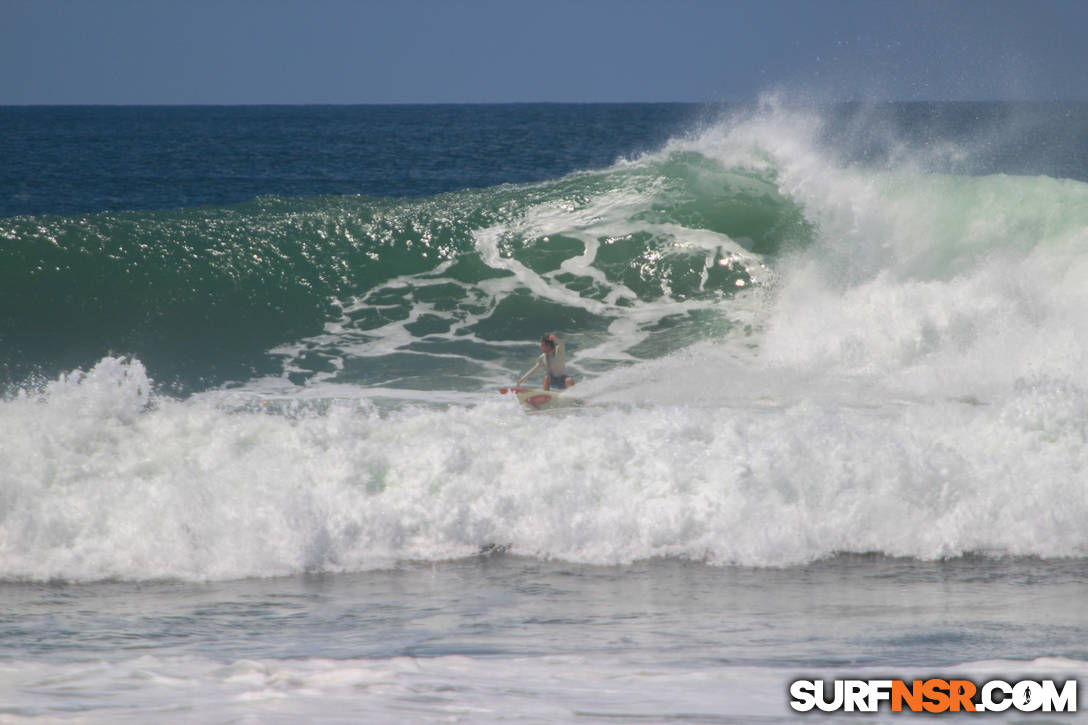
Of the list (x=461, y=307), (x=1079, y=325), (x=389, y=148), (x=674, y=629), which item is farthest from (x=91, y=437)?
(x=389, y=148)

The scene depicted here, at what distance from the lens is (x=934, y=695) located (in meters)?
3.74

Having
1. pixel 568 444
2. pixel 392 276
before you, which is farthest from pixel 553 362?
pixel 392 276

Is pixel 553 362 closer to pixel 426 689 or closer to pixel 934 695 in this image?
pixel 426 689

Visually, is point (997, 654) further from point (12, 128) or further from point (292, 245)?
point (12, 128)

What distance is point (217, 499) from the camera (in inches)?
269

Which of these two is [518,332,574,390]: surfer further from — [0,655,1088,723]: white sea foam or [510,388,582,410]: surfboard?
[0,655,1088,723]: white sea foam

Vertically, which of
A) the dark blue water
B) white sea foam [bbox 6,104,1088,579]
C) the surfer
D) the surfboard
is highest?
the dark blue water

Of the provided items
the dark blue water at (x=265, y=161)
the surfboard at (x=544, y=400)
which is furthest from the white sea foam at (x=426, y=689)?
the dark blue water at (x=265, y=161)

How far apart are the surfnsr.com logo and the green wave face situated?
692 cm

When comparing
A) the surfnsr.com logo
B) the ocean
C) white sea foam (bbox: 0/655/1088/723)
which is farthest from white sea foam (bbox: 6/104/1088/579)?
the surfnsr.com logo

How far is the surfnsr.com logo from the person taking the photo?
358 cm

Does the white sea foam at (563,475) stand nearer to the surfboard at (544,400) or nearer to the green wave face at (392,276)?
the surfboard at (544,400)

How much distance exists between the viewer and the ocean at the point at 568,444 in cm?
435

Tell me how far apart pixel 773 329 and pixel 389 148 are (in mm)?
34404
